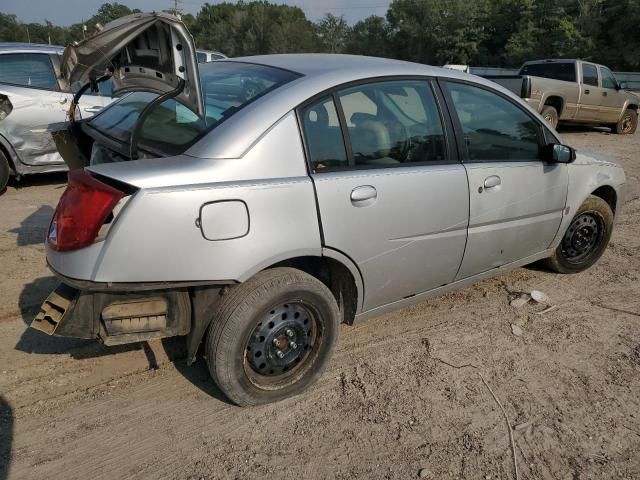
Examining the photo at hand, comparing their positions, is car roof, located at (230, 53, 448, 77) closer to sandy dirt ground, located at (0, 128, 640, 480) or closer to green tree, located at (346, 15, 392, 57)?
sandy dirt ground, located at (0, 128, 640, 480)

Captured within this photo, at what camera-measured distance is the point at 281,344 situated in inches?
106

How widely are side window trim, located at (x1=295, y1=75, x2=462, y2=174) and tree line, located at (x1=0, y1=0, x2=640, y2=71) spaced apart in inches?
691

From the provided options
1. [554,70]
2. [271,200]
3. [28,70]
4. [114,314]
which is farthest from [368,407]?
[554,70]

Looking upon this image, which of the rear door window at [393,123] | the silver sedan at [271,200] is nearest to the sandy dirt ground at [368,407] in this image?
the silver sedan at [271,200]

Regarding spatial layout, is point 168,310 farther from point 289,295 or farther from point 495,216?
point 495,216

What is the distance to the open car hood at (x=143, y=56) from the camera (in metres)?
2.40

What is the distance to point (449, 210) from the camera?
3121 mm

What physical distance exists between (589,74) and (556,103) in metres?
1.51

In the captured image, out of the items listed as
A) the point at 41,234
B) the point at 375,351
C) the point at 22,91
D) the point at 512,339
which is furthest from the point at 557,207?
the point at 22,91

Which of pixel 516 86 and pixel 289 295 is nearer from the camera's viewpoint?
pixel 289 295

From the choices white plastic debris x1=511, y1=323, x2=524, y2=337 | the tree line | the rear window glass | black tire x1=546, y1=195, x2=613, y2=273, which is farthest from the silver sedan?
the tree line

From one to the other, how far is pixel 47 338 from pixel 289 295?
1711 millimetres

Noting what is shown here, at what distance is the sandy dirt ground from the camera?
7.80ft

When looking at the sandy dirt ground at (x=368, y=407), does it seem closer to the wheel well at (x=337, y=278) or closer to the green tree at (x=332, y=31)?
the wheel well at (x=337, y=278)
